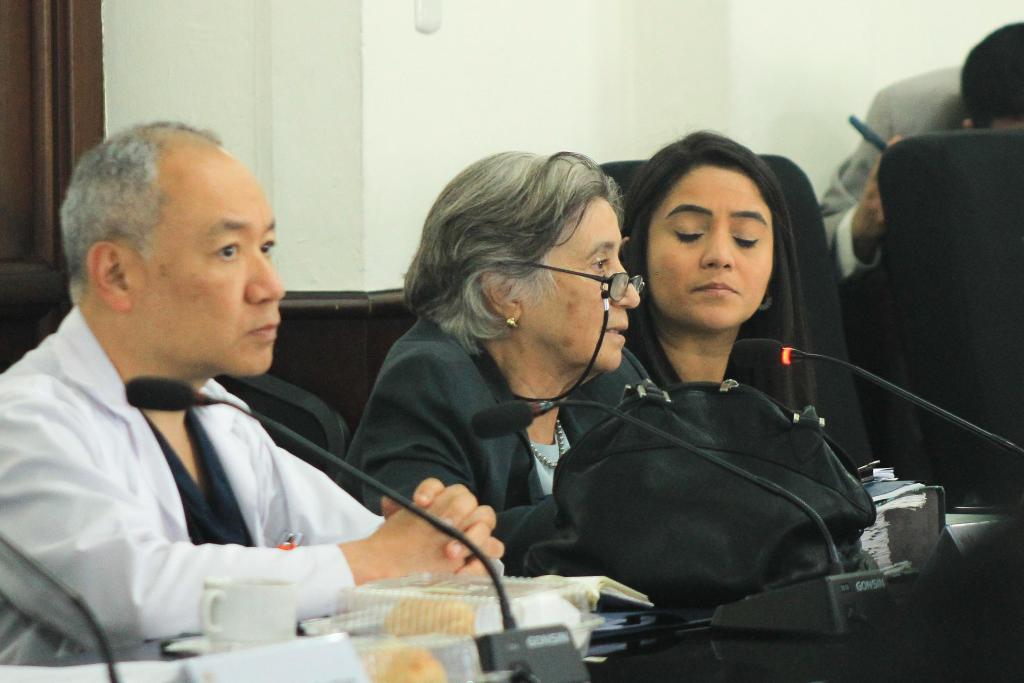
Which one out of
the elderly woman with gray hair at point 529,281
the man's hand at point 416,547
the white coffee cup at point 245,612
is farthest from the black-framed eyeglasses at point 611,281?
the white coffee cup at point 245,612

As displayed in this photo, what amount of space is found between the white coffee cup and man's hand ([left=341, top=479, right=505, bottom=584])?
0.38m

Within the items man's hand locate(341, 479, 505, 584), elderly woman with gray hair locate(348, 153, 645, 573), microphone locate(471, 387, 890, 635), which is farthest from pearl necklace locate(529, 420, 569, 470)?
microphone locate(471, 387, 890, 635)

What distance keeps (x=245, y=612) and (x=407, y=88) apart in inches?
74.1

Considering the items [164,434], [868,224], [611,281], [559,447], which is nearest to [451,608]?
[164,434]

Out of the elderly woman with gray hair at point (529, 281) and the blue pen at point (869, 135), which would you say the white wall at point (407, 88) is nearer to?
the blue pen at point (869, 135)

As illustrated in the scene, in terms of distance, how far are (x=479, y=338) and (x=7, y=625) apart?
106 cm

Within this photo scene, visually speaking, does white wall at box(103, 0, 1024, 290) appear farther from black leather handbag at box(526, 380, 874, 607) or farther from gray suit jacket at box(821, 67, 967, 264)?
black leather handbag at box(526, 380, 874, 607)

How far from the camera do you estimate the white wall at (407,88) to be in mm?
2859

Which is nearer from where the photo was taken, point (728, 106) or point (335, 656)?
point (335, 656)

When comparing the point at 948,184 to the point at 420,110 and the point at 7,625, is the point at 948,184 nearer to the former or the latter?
the point at 420,110

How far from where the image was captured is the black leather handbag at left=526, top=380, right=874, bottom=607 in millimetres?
1596

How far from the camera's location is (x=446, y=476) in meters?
2.20

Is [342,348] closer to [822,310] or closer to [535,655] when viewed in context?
[822,310]

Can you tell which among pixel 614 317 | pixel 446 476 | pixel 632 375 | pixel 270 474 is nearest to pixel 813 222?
pixel 632 375
